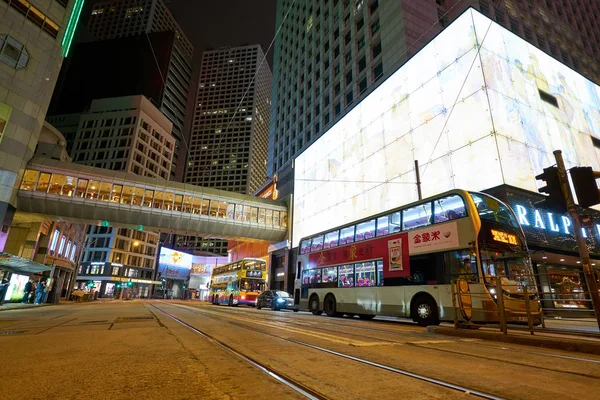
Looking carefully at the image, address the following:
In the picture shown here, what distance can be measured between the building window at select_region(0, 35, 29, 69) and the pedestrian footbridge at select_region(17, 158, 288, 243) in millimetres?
8012

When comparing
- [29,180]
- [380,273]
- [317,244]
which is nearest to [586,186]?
[380,273]

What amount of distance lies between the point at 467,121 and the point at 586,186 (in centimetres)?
1206

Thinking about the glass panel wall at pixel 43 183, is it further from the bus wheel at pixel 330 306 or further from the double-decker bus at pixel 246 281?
the bus wheel at pixel 330 306

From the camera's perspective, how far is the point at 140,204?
3247 centimetres

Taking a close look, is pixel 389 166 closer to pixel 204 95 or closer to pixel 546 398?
pixel 546 398

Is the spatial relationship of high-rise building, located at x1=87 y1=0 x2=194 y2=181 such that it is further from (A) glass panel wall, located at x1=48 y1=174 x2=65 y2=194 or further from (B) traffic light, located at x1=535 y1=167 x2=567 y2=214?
(B) traffic light, located at x1=535 y1=167 x2=567 y2=214

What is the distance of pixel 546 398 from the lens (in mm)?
2963

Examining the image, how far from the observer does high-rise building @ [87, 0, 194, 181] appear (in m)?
119

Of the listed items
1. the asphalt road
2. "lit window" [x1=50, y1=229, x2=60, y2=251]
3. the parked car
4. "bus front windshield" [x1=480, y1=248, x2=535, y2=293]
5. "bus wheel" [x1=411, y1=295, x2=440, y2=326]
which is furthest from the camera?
"lit window" [x1=50, y1=229, x2=60, y2=251]

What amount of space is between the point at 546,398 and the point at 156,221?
3452 cm

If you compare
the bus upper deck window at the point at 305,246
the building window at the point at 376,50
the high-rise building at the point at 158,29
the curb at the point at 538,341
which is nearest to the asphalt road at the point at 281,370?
the curb at the point at 538,341

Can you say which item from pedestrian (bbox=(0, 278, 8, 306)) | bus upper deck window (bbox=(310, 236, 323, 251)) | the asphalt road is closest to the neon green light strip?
pedestrian (bbox=(0, 278, 8, 306))

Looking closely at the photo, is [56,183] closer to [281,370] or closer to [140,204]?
[140,204]

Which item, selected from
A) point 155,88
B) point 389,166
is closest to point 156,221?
point 389,166
